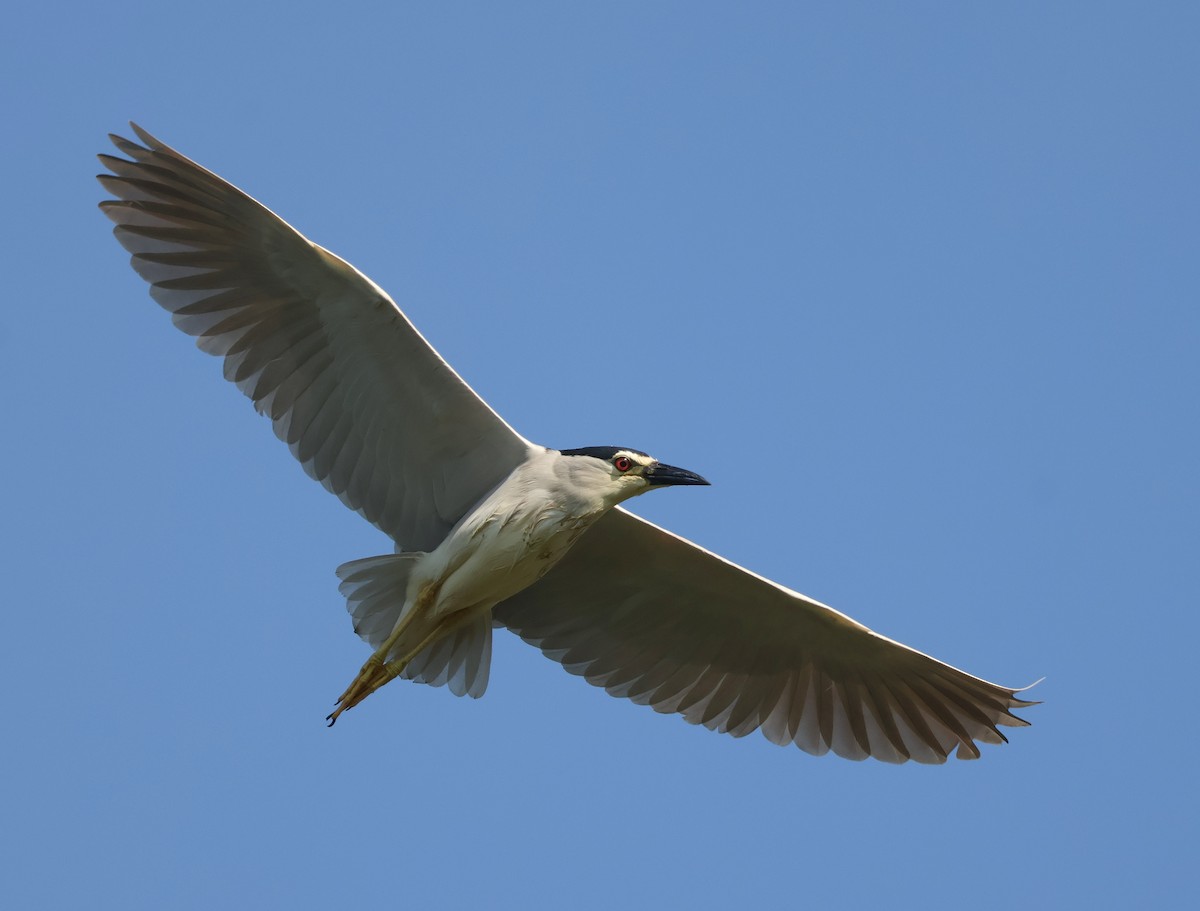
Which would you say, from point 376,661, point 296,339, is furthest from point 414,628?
point 296,339

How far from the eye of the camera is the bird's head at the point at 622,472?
26.1ft

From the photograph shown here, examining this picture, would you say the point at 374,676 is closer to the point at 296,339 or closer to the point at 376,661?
the point at 376,661

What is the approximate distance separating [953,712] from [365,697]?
11.4 feet

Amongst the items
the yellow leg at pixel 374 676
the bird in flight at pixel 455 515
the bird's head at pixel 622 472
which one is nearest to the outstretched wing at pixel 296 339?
the bird in flight at pixel 455 515

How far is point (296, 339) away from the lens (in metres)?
8.12

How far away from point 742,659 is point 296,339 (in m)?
3.28

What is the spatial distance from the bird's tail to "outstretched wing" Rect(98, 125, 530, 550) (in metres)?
0.56

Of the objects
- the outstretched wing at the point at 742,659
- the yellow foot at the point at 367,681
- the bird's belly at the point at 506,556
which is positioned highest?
the outstretched wing at the point at 742,659

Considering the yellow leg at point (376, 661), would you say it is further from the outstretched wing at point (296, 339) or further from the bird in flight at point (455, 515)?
the outstretched wing at point (296, 339)

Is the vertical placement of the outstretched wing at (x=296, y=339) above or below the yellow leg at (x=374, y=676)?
above

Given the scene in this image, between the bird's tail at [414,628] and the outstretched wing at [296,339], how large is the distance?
1.85ft

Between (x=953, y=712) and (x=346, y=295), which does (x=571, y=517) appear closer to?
(x=346, y=295)

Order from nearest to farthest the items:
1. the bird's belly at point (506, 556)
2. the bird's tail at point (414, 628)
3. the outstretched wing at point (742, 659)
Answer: the bird's belly at point (506, 556)
the bird's tail at point (414, 628)
the outstretched wing at point (742, 659)

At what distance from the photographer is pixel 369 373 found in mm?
8086
